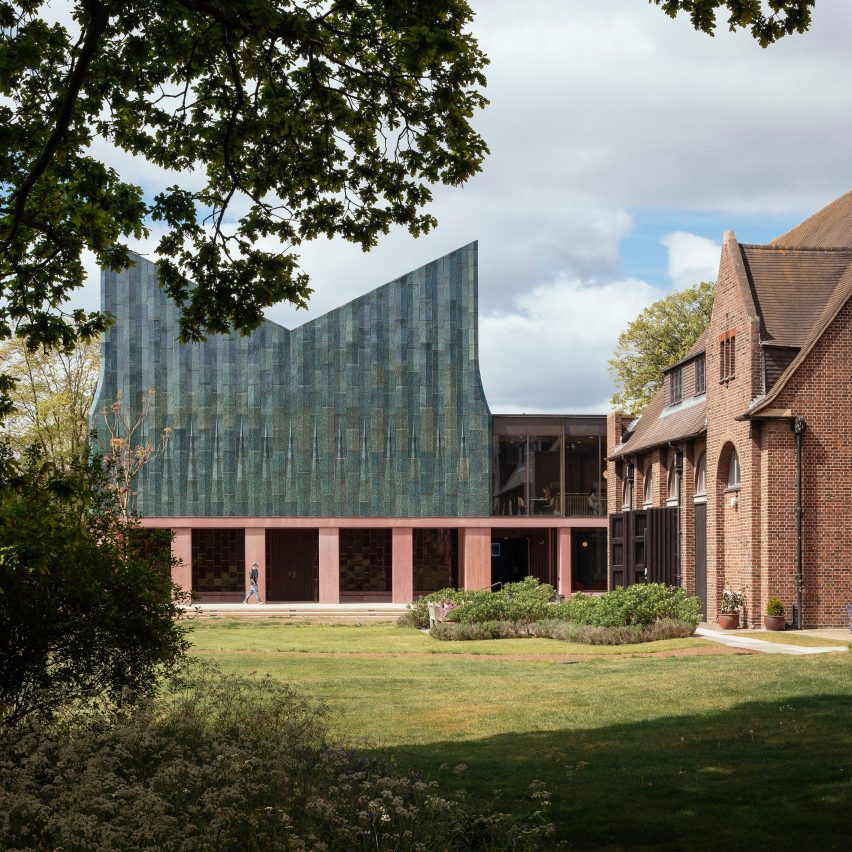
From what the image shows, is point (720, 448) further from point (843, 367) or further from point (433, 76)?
point (433, 76)

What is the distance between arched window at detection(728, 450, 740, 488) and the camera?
1187 inches

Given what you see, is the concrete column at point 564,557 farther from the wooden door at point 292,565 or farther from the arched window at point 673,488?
the arched window at point 673,488

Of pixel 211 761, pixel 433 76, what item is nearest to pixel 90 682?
pixel 211 761

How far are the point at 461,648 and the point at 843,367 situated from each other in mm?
11220

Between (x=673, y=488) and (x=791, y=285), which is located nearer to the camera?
(x=791, y=285)

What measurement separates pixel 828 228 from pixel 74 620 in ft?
93.6

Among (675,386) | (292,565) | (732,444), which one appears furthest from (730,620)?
(292,565)

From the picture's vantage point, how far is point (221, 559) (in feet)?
190

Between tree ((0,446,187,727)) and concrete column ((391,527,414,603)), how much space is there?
43786 millimetres

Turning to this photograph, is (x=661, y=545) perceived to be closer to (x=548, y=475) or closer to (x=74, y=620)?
(x=548, y=475)

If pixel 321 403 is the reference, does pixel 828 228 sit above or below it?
above

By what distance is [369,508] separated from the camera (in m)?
54.8

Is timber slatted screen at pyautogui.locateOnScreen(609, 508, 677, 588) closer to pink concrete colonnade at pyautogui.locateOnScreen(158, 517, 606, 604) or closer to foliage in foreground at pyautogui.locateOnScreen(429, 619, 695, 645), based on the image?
foliage in foreground at pyautogui.locateOnScreen(429, 619, 695, 645)

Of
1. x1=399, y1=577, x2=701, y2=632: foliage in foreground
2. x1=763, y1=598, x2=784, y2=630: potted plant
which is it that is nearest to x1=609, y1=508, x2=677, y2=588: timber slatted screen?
x1=399, y1=577, x2=701, y2=632: foliage in foreground
